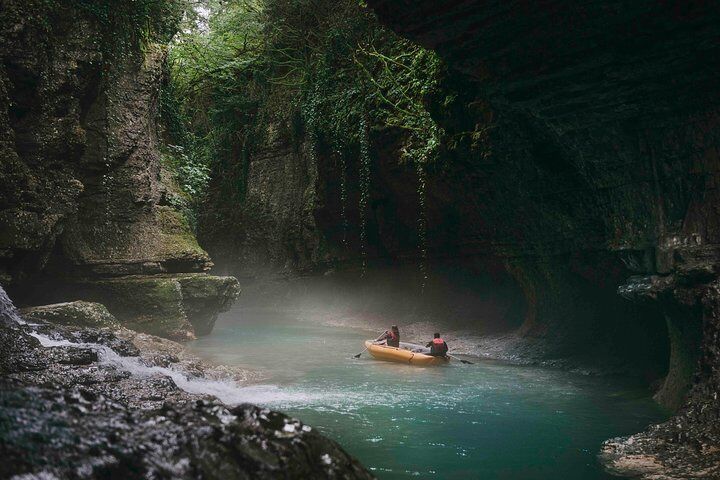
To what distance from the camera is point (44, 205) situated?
10883mm

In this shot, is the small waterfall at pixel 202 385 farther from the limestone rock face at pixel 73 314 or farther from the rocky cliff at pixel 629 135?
the rocky cliff at pixel 629 135

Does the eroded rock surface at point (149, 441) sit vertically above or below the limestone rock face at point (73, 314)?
above

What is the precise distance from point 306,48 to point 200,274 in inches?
324

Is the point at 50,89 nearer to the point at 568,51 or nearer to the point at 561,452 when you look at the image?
the point at 568,51

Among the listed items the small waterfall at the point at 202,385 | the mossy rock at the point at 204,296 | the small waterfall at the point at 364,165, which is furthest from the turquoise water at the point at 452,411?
the small waterfall at the point at 364,165

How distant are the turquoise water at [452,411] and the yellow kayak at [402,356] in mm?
193

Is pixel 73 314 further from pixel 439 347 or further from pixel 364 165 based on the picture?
pixel 364 165

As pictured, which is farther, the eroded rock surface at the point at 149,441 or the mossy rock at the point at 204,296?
the mossy rock at the point at 204,296

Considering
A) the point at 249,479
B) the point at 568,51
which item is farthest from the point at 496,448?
the point at 249,479

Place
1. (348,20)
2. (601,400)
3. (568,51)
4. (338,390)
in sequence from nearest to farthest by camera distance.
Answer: (568,51) → (601,400) → (338,390) → (348,20)

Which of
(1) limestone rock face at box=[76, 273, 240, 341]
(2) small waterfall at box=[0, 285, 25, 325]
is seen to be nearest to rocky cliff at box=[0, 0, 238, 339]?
(1) limestone rock face at box=[76, 273, 240, 341]

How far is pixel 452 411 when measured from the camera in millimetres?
8445

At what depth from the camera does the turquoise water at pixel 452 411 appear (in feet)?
20.6

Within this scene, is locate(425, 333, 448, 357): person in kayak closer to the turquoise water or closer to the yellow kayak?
the yellow kayak
